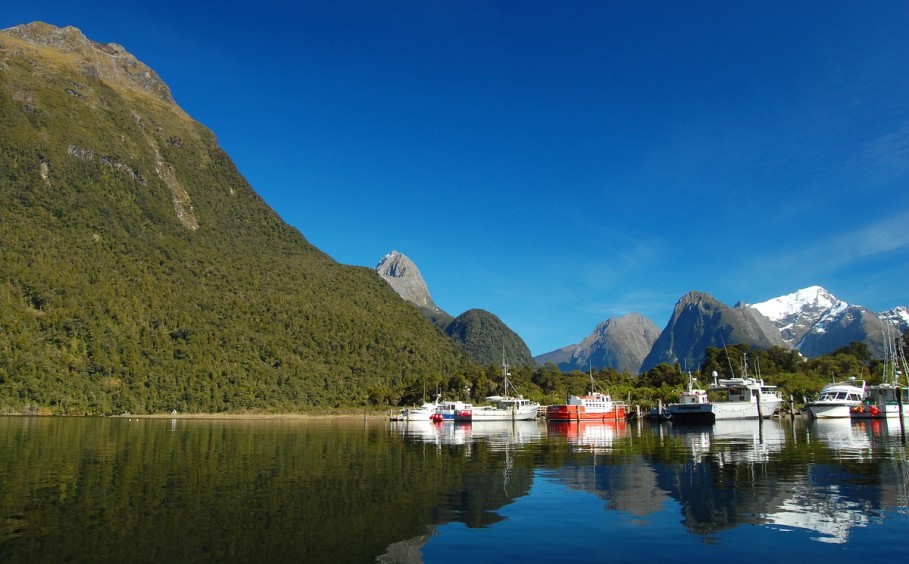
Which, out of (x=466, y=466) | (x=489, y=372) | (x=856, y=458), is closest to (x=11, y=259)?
(x=489, y=372)

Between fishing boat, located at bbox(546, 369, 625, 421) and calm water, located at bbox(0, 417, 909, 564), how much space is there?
6689 cm

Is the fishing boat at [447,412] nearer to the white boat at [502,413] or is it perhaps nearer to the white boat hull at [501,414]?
the white boat at [502,413]

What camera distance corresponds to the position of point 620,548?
16.8m

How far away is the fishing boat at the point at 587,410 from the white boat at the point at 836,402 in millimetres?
33004

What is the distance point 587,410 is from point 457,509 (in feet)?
304

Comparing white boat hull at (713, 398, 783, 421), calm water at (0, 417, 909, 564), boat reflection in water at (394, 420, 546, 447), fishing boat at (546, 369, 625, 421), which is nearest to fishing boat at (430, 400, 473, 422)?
boat reflection in water at (394, 420, 546, 447)

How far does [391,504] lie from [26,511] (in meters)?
12.7

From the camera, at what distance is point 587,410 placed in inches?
4358

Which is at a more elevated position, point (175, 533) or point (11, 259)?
point (11, 259)

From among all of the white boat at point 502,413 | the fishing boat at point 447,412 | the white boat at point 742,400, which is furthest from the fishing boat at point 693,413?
A: the fishing boat at point 447,412

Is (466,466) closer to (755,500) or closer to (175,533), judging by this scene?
(755,500)

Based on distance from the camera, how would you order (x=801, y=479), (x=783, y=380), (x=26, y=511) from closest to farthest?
(x=26, y=511) < (x=801, y=479) < (x=783, y=380)

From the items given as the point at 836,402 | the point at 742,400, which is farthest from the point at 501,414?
the point at 836,402

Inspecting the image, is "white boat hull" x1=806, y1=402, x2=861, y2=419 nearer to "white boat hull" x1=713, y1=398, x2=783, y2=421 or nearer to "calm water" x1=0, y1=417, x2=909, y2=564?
"white boat hull" x1=713, y1=398, x2=783, y2=421
